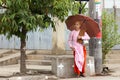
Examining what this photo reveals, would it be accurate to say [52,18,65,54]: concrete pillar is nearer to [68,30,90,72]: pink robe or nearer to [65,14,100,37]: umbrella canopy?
[65,14,100,37]: umbrella canopy

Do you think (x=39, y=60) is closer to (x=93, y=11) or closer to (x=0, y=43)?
(x=0, y=43)

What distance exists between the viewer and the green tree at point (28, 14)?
439 inches

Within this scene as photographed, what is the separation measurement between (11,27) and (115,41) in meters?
4.64

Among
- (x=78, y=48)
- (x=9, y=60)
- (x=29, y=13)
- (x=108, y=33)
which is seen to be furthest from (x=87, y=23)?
(x=9, y=60)

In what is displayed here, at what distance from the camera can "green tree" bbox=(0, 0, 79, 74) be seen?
11.1m

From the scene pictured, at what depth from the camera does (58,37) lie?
60.7 feet

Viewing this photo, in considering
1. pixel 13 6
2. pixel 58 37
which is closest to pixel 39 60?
pixel 58 37

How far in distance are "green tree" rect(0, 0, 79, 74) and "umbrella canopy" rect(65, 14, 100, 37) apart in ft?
1.10

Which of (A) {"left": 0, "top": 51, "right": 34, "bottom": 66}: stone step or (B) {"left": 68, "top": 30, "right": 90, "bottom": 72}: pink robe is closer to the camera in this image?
(B) {"left": 68, "top": 30, "right": 90, "bottom": 72}: pink robe

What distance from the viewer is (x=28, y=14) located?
37.2ft

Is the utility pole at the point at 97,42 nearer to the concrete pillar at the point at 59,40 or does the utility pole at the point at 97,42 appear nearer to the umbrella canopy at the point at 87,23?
the umbrella canopy at the point at 87,23

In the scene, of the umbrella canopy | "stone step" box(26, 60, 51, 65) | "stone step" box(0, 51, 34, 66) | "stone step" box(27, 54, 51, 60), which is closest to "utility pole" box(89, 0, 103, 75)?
the umbrella canopy

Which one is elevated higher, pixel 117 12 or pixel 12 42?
pixel 117 12

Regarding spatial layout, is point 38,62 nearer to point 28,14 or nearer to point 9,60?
point 9,60
